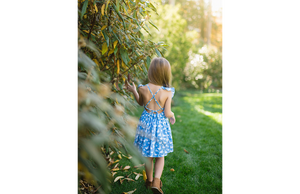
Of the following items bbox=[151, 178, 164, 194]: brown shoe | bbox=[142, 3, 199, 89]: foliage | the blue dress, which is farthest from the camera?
bbox=[142, 3, 199, 89]: foliage

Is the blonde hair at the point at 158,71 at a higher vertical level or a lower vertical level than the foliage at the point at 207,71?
lower

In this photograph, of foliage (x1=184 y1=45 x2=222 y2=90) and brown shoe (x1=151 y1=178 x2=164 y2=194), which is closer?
brown shoe (x1=151 y1=178 x2=164 y2=194)

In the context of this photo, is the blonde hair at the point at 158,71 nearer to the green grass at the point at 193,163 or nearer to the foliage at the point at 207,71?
the green grass at the point at 193,163

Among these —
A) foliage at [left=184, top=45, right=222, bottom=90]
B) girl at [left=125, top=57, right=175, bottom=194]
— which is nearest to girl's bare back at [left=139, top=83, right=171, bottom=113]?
girl at [left=125, top=57, right=175, bottom=194]

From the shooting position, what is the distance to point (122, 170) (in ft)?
8.61

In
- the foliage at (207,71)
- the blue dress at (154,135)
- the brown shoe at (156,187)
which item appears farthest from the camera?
the foliage at (207,71)

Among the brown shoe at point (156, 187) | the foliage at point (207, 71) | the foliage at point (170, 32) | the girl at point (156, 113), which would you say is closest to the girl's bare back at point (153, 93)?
the girl at point (156, 113)

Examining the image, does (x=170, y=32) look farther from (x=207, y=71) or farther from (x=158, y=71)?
(x=207, y=71)

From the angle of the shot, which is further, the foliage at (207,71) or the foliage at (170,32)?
the foliage at (207,71)

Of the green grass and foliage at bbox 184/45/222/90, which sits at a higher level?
foliage at bbox 184/45/222/90

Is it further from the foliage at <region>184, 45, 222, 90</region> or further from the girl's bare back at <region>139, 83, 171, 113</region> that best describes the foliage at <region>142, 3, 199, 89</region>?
the girl's bare back at <region>139, 83, 171, 113</region>

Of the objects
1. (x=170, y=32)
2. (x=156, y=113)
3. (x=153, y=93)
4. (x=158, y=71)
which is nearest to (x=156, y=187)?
(x=156, y=113)
